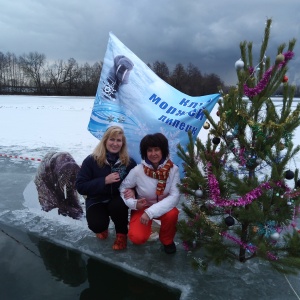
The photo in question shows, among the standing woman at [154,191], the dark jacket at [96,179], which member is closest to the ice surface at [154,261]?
the standing woman at [154,191]

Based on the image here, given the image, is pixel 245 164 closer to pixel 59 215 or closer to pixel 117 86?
pixel 117 86

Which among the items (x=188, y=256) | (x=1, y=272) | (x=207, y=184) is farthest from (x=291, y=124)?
(x=1, y=272)

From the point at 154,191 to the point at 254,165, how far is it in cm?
106

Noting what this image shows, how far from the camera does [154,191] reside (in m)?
3.14

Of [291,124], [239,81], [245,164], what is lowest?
[245,164]

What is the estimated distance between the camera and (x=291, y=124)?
90.1 inches

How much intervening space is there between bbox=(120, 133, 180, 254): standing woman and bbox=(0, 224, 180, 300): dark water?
0.46 metres

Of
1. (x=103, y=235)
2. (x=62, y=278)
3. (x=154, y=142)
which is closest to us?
(x=62, y=278)

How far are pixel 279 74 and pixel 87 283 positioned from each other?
2275mm

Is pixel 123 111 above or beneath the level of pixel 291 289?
above

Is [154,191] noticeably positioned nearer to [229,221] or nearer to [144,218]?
[144,218]

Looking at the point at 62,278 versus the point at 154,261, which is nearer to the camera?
the point at 62,278

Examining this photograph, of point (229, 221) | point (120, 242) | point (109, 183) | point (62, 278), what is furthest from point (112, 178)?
point (229, 221)

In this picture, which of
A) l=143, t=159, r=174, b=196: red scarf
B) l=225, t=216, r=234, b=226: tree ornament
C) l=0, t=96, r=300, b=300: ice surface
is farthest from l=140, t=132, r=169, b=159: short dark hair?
l=0, t=96, r=300, b=300: ice surface
